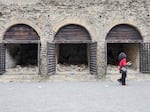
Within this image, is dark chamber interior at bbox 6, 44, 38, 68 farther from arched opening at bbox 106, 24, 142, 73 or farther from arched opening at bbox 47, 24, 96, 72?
arched opening at bbox 106, 24, 142, 73

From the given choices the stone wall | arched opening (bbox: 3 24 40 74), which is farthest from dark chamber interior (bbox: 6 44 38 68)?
the stone wall

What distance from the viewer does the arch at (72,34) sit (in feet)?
36.9

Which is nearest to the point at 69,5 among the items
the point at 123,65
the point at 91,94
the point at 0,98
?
the point at 123,65

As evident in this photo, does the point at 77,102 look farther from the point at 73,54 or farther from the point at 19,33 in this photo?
the point at 73,54

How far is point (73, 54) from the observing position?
Answer: 14805mm

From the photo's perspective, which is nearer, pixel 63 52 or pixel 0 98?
pixel 0 98

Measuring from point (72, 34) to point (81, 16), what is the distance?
903mm

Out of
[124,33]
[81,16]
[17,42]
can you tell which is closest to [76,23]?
[81,16]

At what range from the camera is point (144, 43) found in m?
11.2

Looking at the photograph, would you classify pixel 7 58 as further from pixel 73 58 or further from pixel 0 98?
pixel 0 98

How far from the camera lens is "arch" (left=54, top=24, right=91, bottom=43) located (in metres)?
11.3

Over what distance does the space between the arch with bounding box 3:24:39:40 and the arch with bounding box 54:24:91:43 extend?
1.19 m

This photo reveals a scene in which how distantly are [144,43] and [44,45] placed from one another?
14.6 feet

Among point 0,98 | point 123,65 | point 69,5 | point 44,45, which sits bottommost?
point 0,98
